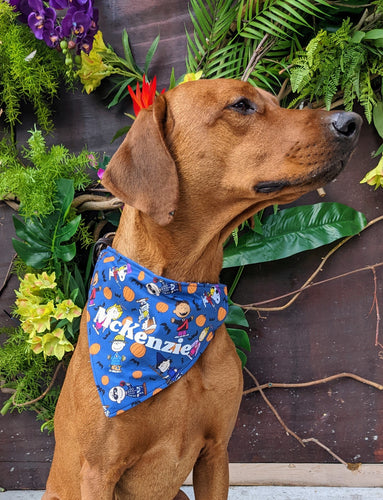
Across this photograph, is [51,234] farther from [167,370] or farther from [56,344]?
[167,370]

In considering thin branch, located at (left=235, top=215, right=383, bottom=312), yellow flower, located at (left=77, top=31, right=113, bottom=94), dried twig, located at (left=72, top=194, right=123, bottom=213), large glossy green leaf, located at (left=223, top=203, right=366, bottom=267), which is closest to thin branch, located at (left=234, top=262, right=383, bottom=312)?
thin branch, located at (left=235, top=215, right=383, bottom=312)

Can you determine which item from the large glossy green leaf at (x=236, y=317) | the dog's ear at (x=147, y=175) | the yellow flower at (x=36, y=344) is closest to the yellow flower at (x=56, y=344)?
the yellow flower at (x=36, y=344)

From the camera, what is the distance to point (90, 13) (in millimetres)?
2256

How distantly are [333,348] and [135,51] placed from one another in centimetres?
172

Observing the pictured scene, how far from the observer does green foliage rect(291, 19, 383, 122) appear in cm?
211

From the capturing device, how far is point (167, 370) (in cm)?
Result: 167

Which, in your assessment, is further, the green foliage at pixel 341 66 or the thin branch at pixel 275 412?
the thin branch at pixel 275 412

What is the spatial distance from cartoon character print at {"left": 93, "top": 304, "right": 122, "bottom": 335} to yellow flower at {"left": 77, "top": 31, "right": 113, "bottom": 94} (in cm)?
121

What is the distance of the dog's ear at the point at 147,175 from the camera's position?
1.49m

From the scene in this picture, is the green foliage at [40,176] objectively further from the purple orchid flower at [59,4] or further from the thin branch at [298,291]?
the thin branch at [298,291]

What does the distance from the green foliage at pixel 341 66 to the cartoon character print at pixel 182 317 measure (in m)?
1.04

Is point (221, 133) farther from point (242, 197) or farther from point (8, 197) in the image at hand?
point (8, 197)

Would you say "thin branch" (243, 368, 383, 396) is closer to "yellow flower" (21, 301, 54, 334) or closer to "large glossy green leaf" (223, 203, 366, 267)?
"large glossy green leaf" (223, 203, 366, 267)

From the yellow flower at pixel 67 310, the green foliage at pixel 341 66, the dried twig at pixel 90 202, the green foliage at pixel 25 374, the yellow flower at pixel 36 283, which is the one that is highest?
the green foliage at pixel 341 66
